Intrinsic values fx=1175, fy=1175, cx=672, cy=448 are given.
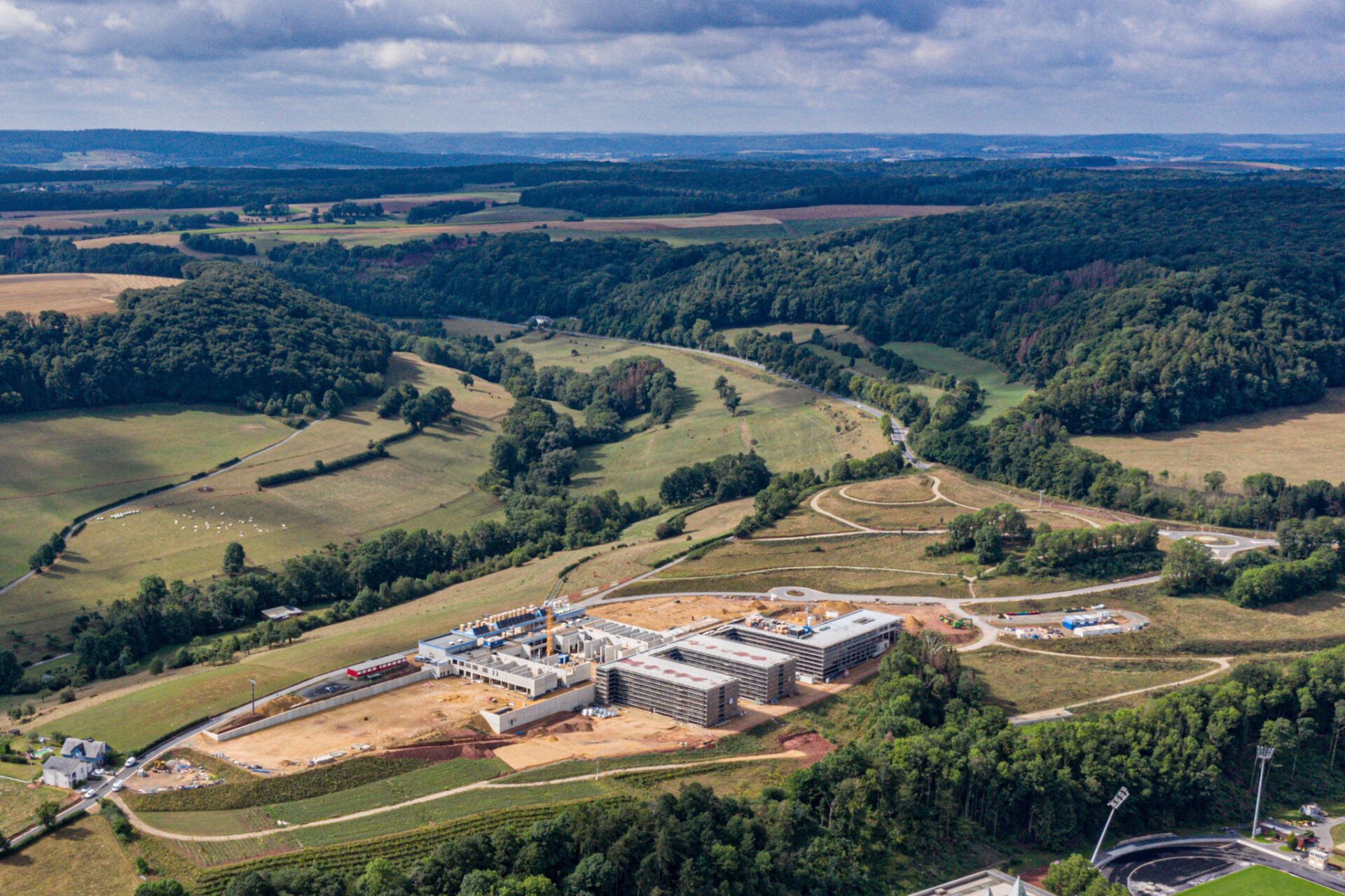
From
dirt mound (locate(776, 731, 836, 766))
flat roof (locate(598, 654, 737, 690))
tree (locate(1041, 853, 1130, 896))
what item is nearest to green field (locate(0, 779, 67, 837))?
flat roof (locate(598, 654, 737, 690))

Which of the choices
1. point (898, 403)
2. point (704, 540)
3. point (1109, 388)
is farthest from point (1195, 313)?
point (704, 540)

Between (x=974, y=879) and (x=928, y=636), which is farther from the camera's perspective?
(x=928, y=636)

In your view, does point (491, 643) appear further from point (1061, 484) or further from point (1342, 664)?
point (1061, 484)

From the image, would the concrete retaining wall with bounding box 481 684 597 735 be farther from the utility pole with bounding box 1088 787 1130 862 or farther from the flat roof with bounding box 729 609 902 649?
the utility pole with bounding box 1088 787 1130 862

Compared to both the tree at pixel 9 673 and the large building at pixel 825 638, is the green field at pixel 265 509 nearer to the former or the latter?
the tree at pixel 9 673

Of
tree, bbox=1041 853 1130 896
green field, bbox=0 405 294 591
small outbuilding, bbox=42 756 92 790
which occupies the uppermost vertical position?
green field, bbox=0 405 294 591

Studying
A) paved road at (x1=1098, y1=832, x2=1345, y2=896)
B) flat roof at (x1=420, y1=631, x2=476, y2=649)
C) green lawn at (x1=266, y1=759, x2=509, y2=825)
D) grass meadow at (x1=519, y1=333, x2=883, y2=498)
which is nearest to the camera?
green lawn at (x1=266, y1=759, x2=509, y2=825)
